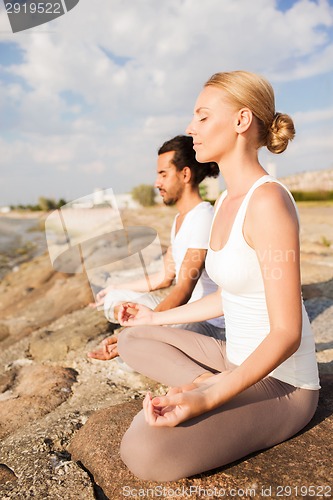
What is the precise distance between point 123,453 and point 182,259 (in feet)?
5.08

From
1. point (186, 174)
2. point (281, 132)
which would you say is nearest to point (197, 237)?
point (186, 174)

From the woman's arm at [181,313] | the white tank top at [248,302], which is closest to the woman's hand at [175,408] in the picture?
the white tank top at [248,302]

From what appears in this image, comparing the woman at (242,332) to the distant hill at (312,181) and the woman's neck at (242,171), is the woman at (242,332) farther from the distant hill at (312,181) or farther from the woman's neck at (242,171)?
the distant hill at (312,181)

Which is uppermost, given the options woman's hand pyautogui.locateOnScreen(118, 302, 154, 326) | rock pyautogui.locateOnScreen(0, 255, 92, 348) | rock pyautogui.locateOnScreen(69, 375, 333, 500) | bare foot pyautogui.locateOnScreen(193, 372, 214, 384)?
woman's hand pyautogui.locateOnScreen(118, 302, 154, 326)

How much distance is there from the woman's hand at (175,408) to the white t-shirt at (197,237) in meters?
1.47

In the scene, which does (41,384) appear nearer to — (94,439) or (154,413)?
(94,439)

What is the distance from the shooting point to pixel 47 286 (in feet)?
23.3

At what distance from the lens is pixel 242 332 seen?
78.5 inches

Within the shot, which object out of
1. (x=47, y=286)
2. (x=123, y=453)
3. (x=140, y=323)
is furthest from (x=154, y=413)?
(x=47, y=286)

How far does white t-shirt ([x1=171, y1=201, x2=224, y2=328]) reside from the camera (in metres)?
3.04

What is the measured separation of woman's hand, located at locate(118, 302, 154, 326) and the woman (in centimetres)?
29

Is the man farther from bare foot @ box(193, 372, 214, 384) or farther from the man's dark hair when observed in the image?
bare foot @ box(193, 372, 214, 384)

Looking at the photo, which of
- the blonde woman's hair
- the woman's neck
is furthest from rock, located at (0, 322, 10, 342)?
the blonde woman's hair

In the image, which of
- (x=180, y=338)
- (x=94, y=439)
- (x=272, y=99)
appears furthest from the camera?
(x=180, y=338)
